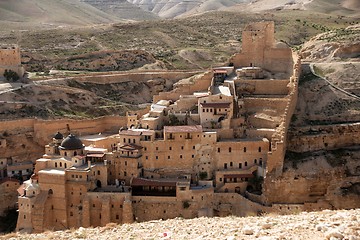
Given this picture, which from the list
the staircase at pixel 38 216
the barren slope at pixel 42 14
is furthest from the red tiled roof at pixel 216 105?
the barren slope at pixel 42 14

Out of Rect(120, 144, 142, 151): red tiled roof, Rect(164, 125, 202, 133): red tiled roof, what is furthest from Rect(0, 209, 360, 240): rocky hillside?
Rect(164, 125, 202, 133): red tiled roof

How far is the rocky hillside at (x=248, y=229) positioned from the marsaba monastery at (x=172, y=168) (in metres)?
15.3

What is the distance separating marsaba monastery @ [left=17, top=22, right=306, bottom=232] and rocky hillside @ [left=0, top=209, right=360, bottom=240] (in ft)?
50.1

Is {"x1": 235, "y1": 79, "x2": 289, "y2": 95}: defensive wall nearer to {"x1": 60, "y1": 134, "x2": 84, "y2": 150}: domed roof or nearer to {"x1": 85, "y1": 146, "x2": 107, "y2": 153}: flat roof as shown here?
{"x1": 85, "y1": 146, "x2": 107, "y2": 153}: flat roof

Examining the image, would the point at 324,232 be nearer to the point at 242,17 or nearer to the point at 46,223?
the point at 46,223

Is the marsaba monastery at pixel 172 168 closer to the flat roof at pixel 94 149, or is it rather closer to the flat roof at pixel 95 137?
the flat roof at pixel 94 149

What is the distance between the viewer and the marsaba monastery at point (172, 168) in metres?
32.9

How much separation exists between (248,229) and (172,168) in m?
21.5

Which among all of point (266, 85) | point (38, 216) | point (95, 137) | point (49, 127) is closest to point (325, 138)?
point (266, 85)

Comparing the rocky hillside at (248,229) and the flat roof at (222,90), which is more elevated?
the flat roof at (222,90)

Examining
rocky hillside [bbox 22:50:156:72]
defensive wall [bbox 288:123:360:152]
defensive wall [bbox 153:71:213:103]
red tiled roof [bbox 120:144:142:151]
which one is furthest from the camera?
rocky hillside [bbox 22:50:156:72]

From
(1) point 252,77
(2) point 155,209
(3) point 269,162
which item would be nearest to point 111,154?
(2) point 155,209

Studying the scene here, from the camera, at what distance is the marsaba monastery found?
32938mm

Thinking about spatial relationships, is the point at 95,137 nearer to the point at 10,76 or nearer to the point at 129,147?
the point at 129,147
